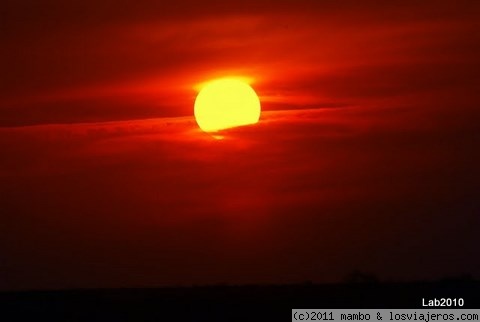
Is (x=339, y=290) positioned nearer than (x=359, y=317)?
No

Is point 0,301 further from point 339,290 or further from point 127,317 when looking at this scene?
point 339,290

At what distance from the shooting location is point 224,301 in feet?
172

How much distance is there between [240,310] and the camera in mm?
51250

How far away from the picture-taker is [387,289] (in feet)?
173

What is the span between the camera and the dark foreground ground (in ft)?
167

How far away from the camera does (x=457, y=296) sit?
168 ft

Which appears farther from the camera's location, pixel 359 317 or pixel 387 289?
pixel 387 289

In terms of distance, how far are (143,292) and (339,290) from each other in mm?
4440

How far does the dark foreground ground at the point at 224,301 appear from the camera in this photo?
5078 centimetres

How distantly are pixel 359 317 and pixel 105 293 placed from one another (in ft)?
24.6

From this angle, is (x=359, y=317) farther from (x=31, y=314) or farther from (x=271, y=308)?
(x=31, y=314)

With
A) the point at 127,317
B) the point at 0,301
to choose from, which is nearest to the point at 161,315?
the point at 127,317

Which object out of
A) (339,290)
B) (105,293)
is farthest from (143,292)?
(339,290)

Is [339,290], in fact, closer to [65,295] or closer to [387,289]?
[387,289]
